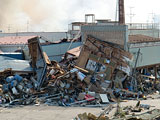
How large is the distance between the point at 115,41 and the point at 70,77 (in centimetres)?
370

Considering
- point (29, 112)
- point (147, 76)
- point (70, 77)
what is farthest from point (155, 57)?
point (29, 112)

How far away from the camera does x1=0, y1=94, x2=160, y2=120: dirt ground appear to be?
36.9 ft

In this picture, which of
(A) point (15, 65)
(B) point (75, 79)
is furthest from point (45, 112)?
(A) point (15, 65)

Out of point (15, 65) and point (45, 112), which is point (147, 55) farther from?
point (45, 112)

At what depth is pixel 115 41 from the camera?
1638cm

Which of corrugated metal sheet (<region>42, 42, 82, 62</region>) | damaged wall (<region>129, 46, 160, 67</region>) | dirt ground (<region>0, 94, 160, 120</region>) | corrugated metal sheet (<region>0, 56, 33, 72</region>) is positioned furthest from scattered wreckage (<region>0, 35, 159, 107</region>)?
corrugated metal sheet (<region>42, 42, 82, 62</region>)

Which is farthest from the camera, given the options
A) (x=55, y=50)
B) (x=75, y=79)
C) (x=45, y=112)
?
(x=55, y=50)

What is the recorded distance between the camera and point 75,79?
14.6 meters

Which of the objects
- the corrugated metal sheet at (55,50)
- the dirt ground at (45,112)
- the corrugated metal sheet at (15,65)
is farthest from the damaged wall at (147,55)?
the corrugated metal sheet at (15,65)

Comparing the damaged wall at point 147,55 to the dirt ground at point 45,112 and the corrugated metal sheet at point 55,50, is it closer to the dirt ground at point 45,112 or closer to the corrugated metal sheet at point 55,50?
the corrugated metal sheet at point 55,50

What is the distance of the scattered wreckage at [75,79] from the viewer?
13.8 metres

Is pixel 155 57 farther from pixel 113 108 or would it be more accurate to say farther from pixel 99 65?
pixel 113 108

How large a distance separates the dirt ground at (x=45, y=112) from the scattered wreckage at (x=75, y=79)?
70 centimetres

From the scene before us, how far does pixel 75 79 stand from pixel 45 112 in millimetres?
3110
